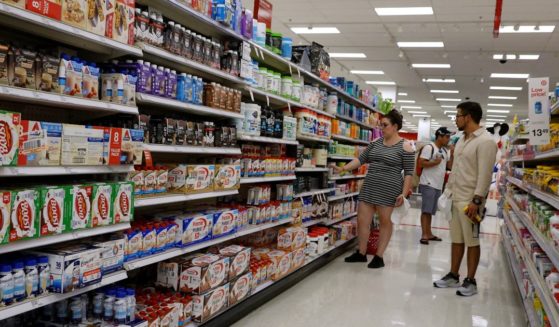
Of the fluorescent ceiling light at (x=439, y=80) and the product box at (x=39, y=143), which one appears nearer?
the product box at (x=39, y=143)

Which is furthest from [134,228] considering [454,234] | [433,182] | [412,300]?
[433,182]

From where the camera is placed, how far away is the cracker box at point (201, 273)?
10.1 ft

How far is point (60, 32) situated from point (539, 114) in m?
3.26

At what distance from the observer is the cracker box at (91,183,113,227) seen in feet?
7.65

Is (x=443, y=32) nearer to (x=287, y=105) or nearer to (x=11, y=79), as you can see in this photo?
(x=287, y=105)

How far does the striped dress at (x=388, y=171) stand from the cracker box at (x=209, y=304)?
8.47 feet

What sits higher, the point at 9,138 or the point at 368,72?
the point at 368,72

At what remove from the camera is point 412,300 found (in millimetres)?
4406

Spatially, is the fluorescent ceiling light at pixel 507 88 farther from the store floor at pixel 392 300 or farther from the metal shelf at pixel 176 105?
the metal shelf at pixel 176 105

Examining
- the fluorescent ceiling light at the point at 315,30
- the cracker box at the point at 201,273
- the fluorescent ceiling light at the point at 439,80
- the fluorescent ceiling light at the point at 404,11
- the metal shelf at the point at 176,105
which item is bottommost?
the cracker box at the point at 201,273

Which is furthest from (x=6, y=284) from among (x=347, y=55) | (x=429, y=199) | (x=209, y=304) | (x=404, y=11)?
(x=347, y=55)

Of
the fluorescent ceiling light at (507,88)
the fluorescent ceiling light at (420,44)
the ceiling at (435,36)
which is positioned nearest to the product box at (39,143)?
the ceiling at (435,36)

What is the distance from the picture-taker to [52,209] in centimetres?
212

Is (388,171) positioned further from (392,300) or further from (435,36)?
(435,36)
